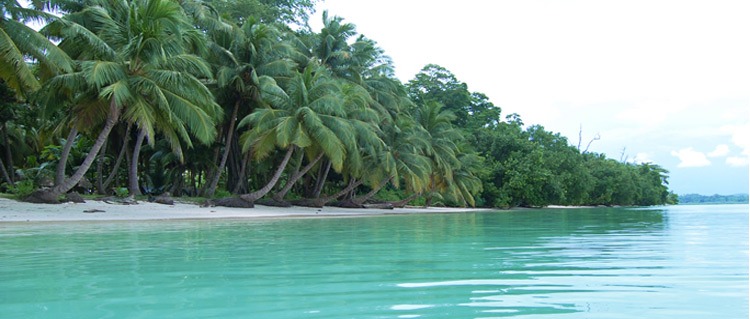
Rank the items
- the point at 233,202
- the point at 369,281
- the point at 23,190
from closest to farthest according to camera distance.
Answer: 1. the point at 369,281
2. the point at 23,190
3. the point at 233,202

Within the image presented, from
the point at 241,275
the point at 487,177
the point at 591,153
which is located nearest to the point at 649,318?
the point at 241,275

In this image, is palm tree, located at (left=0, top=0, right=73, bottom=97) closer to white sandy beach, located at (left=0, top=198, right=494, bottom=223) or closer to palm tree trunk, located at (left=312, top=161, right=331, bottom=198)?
white sandy beach, located at (left=0, top=198, right=494, bottom=223)

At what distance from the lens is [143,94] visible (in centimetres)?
1752

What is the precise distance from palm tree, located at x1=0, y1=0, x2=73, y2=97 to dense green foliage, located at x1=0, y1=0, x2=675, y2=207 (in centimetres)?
5

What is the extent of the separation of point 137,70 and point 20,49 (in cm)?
338

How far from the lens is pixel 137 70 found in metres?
17.8

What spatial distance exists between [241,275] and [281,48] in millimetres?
20686

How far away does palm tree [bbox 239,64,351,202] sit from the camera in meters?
21.4

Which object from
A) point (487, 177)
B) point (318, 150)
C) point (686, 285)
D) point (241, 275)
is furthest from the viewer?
point (487, 177)

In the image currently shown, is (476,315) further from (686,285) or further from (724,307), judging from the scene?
(686,285)

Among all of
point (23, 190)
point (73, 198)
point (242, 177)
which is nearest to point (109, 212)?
point (73, 198)

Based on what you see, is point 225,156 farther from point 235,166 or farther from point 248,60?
point 248,60

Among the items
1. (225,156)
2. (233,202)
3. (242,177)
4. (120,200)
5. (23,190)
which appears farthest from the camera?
(242,177)

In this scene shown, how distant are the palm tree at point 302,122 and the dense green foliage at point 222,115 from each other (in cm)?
6
